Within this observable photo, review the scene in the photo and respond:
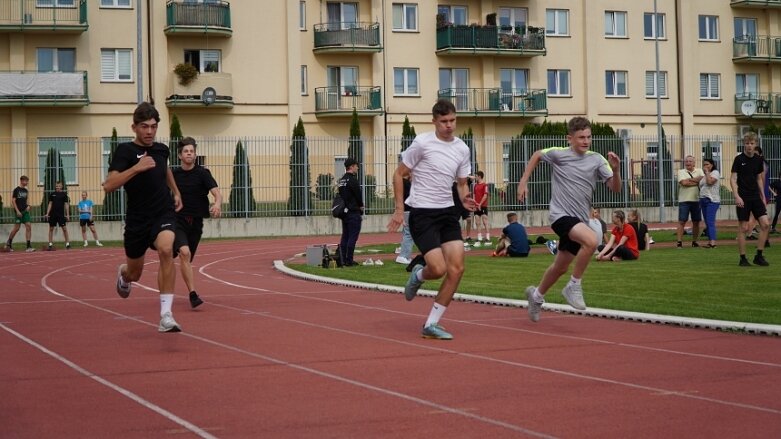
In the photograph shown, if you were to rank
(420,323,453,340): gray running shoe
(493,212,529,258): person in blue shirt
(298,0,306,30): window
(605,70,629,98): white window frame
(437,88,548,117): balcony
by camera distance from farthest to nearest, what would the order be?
(605,70,629,98): white window frame, (437,88,548,117): balcony, (298,0,306,30): window, (493,212,529,258): person in blue shirt, (420,323,453,340): gray running shoe

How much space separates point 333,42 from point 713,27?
22.4 meters

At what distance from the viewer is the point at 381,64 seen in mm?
56500

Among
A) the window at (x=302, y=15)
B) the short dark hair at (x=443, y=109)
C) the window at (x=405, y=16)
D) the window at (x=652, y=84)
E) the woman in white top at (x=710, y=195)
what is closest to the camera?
the short dark hair at (x=443, y=109)

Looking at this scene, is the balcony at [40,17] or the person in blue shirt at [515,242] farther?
Answer: the balcony at [40,17]

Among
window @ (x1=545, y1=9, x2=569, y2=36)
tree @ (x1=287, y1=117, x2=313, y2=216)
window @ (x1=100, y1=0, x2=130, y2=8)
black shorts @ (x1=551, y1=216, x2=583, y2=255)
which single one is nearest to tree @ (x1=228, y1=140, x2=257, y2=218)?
tree @ (x1=287, y1=117, x2=313, y2=216)

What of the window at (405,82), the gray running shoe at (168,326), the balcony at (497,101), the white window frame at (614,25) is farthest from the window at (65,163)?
the white window frame at (614,25)

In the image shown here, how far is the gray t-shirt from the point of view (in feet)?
39.5

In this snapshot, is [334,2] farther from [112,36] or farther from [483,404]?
[483,404]

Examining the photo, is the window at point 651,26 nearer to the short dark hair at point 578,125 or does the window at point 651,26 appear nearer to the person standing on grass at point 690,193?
the person standing on grass at point 690,193

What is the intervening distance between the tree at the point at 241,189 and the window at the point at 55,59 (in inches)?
625

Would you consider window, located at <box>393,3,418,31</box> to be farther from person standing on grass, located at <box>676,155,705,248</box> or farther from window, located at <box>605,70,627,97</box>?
person standing on grass, located at <box>676,155,705,248</box>

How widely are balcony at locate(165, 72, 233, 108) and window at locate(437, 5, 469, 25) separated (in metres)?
12.5

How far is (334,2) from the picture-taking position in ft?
183

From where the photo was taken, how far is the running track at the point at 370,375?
681 centimetres
